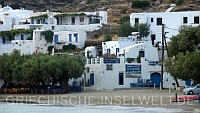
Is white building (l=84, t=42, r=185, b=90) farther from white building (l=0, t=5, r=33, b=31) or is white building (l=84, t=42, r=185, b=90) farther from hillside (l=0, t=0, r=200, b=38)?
hillside (l=0, t=0, r=200, b=38)

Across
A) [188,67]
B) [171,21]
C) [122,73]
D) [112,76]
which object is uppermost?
[171,21]

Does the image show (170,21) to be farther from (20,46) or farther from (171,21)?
(20,46)

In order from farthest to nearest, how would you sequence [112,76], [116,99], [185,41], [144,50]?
1. [144,50]
2. [112,76]
3. [185,41]
4. [116,99]

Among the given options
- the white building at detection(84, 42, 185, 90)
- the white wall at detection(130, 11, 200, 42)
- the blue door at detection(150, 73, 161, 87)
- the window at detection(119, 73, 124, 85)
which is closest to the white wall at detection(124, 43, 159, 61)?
the white building at detection(84, 42, 185, 90)

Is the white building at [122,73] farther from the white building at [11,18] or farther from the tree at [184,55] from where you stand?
the white building at [11,18]

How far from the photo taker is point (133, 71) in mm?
59531

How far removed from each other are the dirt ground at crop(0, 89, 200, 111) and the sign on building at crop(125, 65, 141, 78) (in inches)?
122

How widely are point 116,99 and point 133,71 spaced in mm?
11977

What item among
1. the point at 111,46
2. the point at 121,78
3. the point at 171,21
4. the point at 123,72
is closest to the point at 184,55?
the point at 123,72

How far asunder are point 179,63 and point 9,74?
53.9 ft

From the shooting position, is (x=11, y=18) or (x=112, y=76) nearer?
(x=112, y=76)

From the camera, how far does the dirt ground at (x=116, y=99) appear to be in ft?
143

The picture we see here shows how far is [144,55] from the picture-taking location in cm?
6262

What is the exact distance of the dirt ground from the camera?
43531 mm
